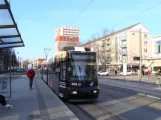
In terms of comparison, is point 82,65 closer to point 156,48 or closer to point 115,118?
point 115,118

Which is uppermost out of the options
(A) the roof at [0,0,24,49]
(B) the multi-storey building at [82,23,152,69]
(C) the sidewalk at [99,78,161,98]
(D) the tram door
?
(B) the multi-storey building at [82,23,152,69]

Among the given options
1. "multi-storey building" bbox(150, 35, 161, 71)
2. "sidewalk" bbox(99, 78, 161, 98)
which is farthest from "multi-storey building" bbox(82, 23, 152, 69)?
"sidewalk" bbox(99, 78, 161, 98)

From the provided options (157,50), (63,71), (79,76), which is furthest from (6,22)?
(157,50)

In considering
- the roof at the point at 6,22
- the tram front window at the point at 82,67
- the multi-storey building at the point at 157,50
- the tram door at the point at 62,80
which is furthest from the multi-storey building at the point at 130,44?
the roof at the point at 6,22

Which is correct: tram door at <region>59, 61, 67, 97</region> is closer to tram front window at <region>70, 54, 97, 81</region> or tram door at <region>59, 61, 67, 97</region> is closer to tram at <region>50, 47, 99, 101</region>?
tram at <region>50, 47, 99, 101</region>

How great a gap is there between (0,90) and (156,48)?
63.6m

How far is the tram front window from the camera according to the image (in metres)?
15.9

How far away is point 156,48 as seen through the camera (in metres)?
76.4

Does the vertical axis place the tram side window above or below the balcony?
below

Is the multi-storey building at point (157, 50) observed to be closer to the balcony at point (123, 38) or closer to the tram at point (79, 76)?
the balcony at point (123, 38)

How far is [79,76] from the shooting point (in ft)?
52.0

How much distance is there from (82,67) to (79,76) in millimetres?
523

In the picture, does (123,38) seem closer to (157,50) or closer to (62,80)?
(157,50)

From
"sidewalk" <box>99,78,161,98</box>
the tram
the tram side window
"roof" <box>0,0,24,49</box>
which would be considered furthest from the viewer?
"sidewalk" <box>99,78,161,98</box>
